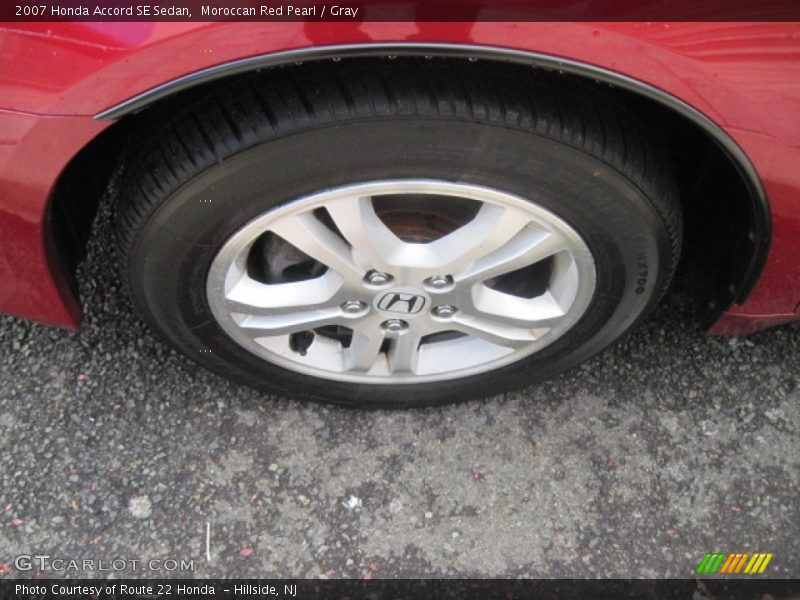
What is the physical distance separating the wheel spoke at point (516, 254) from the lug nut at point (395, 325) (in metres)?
0.19

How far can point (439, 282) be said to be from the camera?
1.88 metres

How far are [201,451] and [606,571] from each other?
101 cm

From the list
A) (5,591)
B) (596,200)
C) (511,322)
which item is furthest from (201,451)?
(596,200)

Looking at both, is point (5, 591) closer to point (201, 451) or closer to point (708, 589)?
point (201, 451)

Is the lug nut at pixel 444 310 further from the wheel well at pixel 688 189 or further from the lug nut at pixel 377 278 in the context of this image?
the wheel well at pixel 688 189

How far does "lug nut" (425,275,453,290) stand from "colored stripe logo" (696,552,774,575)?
35.7 inches

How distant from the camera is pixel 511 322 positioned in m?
2.00

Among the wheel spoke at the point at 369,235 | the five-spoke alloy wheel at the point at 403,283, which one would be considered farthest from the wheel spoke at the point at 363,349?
the wheel spoke at the point at 369,235

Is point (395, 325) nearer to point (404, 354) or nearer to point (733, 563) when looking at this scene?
point (404, 354)

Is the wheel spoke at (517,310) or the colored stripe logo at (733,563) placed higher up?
the wheel spoke at (517,310)

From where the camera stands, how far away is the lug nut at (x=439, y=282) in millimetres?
1864

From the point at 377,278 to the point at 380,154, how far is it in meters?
0.34

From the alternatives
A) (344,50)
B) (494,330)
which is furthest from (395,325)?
(344,50)

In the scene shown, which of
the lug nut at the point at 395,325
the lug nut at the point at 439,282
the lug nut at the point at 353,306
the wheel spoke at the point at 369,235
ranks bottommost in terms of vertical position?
the lug nut at the point at 395,325
